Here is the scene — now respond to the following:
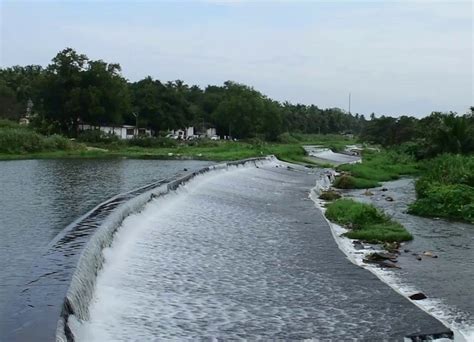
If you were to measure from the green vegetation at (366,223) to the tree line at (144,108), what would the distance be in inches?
785

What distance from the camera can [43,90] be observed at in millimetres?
56250

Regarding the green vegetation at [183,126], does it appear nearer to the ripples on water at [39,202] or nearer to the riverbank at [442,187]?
the riverbank at [442,187]

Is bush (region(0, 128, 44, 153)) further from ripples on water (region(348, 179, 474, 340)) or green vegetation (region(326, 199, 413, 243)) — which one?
ripples on water (region(348, 179, 474, 340))

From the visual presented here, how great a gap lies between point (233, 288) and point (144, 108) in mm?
66505

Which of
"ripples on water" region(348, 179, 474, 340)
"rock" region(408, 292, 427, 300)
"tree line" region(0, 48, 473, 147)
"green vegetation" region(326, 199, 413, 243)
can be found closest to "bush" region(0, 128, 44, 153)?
"tree line" region(0, 48, 473, 147)

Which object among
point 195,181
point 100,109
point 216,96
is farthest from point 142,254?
point 216,96

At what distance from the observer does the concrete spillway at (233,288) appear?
271 inches

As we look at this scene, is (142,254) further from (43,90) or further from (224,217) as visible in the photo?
(43,90)

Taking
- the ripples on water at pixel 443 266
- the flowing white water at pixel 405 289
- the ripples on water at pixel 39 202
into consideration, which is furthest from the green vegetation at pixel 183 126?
the ripples on water at pixel 39 202

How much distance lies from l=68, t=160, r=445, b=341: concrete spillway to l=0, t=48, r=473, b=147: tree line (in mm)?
25140

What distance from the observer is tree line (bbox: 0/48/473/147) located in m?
55.1

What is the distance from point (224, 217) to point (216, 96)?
87.3 meters

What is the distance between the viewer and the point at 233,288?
8.62 metres

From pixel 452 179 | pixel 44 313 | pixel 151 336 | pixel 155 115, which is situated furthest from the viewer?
pixel 155 115
